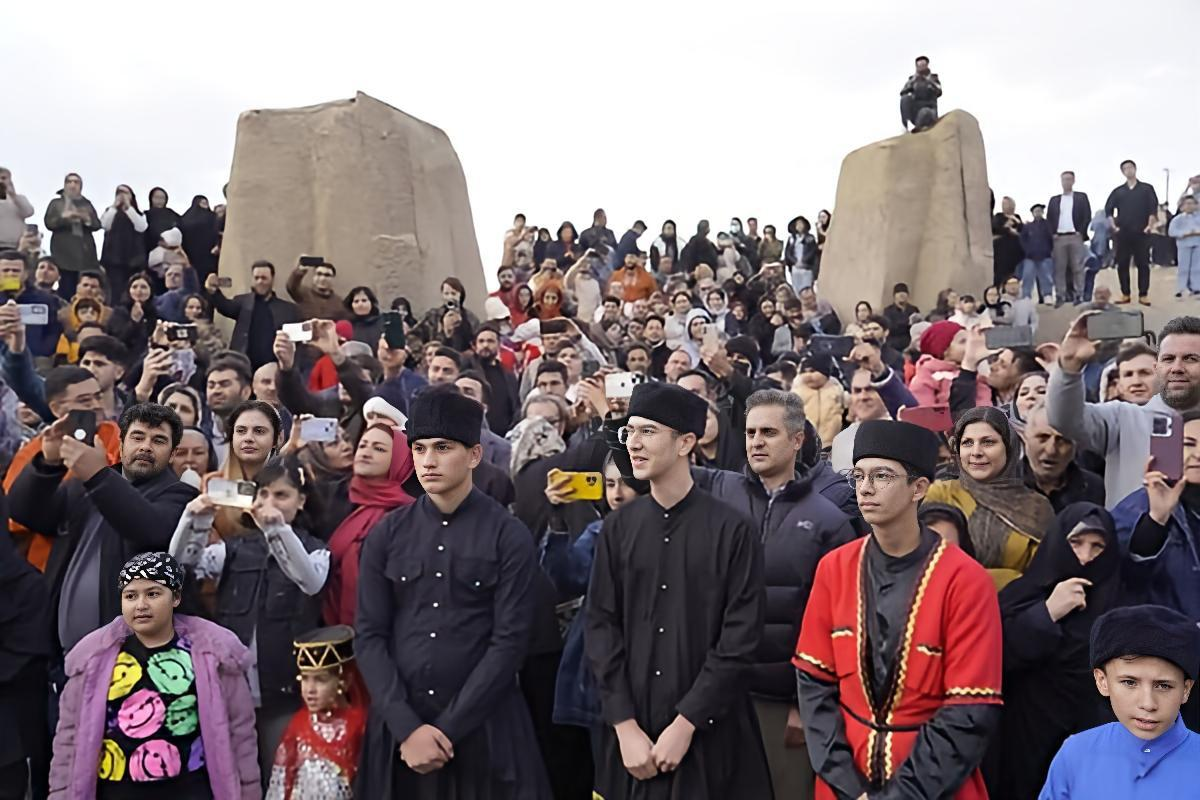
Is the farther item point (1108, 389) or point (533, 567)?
point (1108, 389)

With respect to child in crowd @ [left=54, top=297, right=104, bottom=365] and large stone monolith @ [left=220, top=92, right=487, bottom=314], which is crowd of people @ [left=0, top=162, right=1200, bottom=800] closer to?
child in crowd @ [left=54, top=297, right=104, bottom=365]

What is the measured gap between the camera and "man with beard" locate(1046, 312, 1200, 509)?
13.4 ft

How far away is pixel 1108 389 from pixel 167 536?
13.1 ft

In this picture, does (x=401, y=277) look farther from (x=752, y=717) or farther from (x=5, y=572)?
(x=752, y=717)

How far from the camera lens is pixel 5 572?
4.07 m

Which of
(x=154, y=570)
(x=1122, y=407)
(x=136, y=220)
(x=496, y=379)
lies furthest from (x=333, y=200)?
(x=1122, y=407)

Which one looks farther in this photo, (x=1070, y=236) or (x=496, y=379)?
(x=1070, y=236)

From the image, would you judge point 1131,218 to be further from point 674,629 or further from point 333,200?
point 674,629

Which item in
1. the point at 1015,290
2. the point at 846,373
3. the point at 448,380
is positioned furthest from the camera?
the point at 1015,290

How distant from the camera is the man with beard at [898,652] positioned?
9.93ft

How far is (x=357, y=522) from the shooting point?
14.4 feet

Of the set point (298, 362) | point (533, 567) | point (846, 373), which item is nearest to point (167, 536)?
point (533, 567)

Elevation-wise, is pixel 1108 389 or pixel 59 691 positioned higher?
pixel 1108 389

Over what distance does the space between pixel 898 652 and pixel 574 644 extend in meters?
1.37
